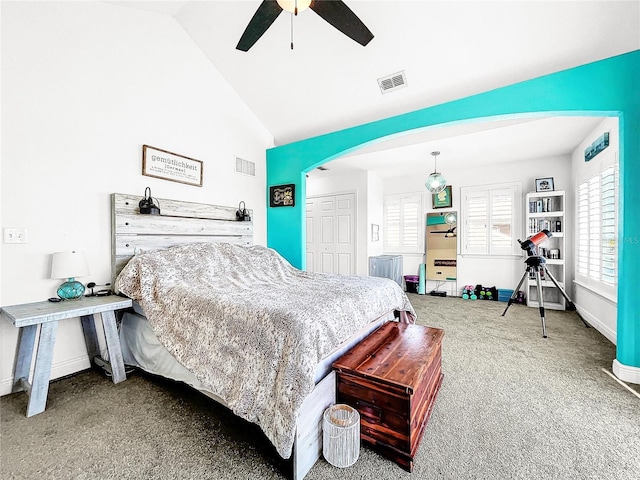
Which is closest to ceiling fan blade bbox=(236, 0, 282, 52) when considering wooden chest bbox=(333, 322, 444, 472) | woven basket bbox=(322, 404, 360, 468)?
wooden chest bbox=(333, 322, 444, 472)

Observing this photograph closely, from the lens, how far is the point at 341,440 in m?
1.34

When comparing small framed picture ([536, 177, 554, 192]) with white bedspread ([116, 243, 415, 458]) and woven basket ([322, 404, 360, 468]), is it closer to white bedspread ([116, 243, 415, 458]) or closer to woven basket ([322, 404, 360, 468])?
white bedspread ([116, 243, 415, 458])

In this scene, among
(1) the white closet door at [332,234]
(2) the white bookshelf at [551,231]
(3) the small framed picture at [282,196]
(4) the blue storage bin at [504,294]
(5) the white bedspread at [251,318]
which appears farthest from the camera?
(1) the white closet door at [332,234]

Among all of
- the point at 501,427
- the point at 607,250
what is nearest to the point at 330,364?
the point at 501,427

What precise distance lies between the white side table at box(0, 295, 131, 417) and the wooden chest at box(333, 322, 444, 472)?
1822 millimetres

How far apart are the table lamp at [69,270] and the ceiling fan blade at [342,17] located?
2456mm

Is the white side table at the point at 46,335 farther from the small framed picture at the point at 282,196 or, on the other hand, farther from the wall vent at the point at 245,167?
the small framed picture at the point at 282,196

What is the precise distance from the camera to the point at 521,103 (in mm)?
2408

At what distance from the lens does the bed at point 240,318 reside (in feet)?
4.37

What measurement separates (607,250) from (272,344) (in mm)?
3859

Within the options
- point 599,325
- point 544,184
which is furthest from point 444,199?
point 599,325

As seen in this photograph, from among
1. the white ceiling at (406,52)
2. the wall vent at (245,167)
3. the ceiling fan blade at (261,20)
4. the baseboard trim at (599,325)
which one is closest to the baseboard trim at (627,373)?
the baseboard trim at (599,325)

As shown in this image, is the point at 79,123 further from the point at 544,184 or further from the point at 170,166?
the point at 544,184

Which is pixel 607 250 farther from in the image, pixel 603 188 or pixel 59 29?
pixel 59 29
